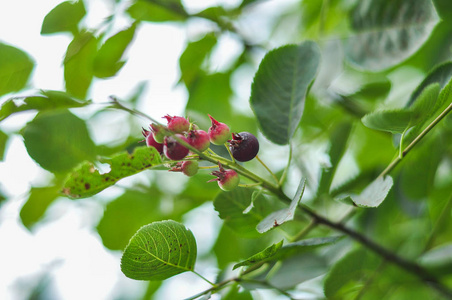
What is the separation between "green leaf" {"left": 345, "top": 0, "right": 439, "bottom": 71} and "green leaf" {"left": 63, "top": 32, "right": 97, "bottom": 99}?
2.46 ft

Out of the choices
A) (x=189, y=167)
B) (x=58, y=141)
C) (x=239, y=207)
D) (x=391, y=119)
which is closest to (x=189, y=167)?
(x=189, y=167)

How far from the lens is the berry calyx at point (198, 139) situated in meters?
0.76

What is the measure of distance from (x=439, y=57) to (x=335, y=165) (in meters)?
0.51

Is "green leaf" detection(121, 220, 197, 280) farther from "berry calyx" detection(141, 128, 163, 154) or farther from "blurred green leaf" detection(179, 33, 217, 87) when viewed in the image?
"blurred green leaf" detection(179, 33, 217, 87)

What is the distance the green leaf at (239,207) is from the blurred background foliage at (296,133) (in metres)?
0.04

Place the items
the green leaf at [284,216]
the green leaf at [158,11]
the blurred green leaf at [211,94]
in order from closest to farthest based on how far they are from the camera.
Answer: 1. the green leaf at [284,216]
2. the green leaf at [158,11]
3. the blurred green leaf at [211,94]

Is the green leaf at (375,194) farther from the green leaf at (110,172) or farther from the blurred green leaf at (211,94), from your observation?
the blurred green leaf at (211,94)

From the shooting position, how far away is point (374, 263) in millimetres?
1245

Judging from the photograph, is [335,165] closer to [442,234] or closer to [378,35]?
[378,35]

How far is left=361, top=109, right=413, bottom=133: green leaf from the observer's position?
0.74m

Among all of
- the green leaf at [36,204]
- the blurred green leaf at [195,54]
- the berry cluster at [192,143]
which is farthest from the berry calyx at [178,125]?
the green leaf at [36,204]

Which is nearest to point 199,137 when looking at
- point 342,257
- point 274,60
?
point 274,60

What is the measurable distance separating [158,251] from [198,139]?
0.23m

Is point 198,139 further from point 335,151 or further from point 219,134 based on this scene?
point 335,151
